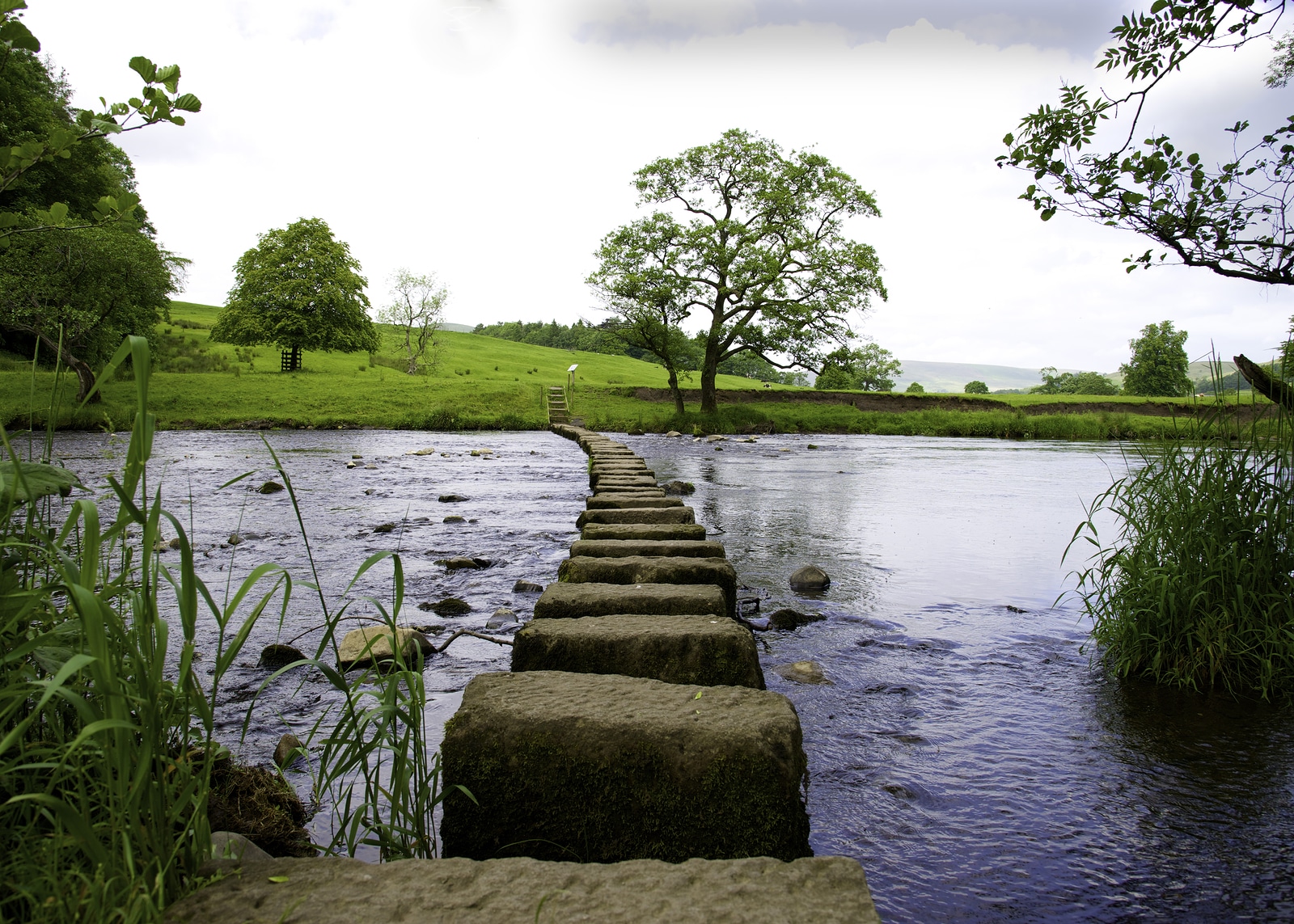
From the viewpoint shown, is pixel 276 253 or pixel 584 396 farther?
pixel 276 253

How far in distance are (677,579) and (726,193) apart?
29.3m

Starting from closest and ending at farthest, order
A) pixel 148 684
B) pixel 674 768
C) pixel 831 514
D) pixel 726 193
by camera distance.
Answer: pixel 148 684
pixel 674 768
pixel 831 514
pixel 726 193

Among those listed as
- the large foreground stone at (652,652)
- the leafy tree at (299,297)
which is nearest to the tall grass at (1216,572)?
the large foreground stone at (652,652)

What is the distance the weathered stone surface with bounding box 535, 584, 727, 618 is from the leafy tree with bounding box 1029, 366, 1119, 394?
108138 millimetres

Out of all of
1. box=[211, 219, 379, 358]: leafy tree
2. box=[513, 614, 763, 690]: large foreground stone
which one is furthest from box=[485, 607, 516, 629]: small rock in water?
box=[211, 219, 379, 358]: leafy tree

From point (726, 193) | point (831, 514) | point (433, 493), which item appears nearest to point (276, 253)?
point (726, 193)

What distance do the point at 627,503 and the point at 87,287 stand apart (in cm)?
2500

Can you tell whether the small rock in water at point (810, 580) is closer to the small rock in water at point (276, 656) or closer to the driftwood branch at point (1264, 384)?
the driftwood branch at point (1264, 384)

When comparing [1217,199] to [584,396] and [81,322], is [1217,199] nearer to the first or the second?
[81,322]

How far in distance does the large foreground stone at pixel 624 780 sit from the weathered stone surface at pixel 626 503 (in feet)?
10.3

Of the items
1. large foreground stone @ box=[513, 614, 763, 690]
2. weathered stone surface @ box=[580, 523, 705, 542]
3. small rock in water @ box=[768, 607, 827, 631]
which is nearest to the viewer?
large foreground stone @ box=[513, 614, 763, 690]

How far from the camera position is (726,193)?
3030cm

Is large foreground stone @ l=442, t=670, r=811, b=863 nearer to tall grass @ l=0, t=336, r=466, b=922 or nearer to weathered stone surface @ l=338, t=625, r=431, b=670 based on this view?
tall grass @ l=0, t=336, r=466, b=922

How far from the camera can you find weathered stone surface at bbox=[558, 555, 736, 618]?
3436mm
